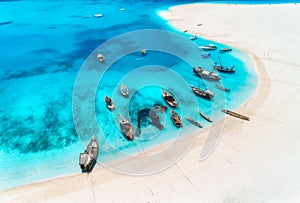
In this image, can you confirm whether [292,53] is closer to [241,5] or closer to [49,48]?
[241,5]

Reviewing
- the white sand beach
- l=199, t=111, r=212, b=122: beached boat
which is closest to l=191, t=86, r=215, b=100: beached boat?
l=199, t=111, r=212, b=122: beached boat

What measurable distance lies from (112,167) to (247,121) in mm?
18011

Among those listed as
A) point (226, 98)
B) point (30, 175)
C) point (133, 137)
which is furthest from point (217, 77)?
point (30, 175)

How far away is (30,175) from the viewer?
22.2 m

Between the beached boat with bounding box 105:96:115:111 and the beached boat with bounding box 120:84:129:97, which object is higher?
the beached boat with bounding box 120:84:129:97

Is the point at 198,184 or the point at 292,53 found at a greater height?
the point at 292,53

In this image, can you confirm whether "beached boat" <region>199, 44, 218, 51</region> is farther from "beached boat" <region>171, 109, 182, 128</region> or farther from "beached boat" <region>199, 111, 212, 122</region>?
"beached boat" <region>171, 109, 182, 128</region>

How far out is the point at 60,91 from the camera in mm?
36812

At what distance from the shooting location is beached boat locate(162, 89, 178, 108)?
31.3m

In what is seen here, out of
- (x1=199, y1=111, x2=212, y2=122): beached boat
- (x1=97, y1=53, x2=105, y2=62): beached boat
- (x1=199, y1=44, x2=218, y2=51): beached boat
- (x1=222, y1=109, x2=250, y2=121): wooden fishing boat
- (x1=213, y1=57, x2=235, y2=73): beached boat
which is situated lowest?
(x1=199, y1=111, x2=212, y2=122): beached boat

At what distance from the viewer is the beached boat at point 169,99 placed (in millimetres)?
31297

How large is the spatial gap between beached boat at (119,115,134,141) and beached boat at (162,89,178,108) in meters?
7.21

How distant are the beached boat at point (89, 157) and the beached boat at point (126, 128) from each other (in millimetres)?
3602

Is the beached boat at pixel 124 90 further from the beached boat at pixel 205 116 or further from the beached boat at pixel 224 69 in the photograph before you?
the beached boat at pixel 224 69
